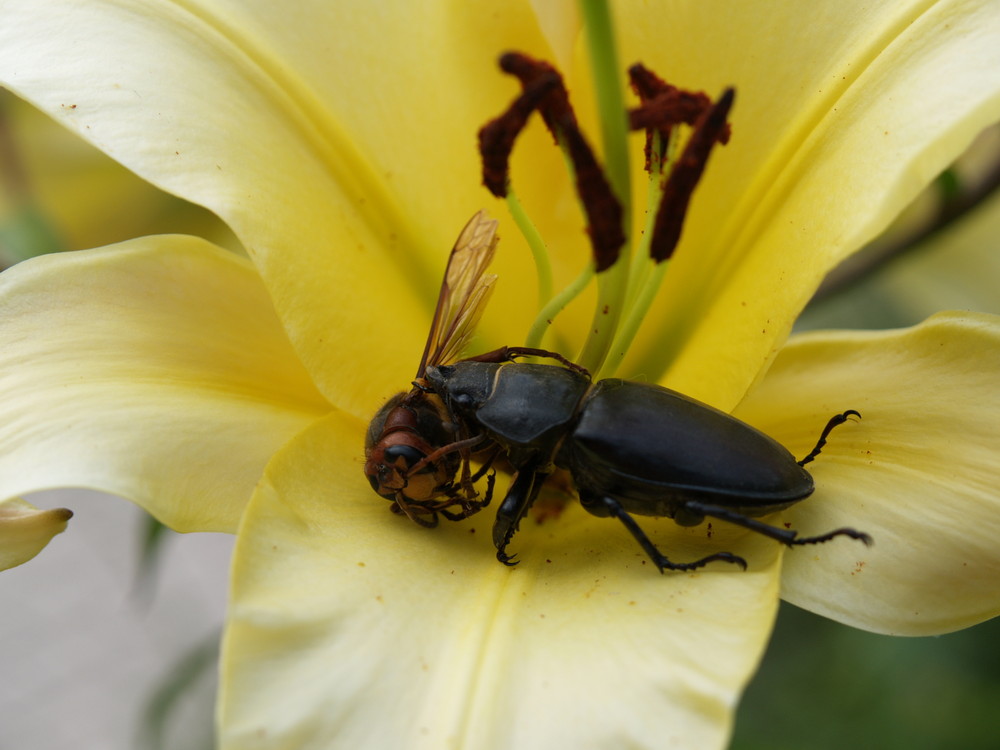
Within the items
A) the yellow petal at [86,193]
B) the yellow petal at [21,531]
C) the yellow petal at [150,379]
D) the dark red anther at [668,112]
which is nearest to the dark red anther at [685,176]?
the dark red anther at [668,112]

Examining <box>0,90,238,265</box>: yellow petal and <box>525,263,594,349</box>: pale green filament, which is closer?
<box>525,263,594,349</box>: pale green filament

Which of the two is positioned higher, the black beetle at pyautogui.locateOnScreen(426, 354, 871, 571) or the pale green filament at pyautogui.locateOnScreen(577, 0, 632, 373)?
the pale green filament at pyautogui.locateOnScreen(577, 0, 632, 373)

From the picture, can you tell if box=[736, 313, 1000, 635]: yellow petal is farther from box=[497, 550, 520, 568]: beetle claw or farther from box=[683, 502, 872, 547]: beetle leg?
box=[497, 550, 520, 568]: beetle claw

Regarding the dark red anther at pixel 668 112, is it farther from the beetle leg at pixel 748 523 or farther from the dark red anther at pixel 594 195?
the beetle leg at pixel 748 523

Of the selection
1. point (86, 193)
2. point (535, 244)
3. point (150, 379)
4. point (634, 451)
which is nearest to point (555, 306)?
point (535, 244)

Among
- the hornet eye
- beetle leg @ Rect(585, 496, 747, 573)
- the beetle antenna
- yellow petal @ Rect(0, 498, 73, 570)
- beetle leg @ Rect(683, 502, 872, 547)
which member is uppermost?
the beetle antenna

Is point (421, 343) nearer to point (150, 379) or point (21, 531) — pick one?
point (150, 379)

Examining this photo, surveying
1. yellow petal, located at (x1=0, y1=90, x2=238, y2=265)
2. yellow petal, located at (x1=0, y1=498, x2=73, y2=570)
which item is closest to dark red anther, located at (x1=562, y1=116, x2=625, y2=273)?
yellow petal, located at (x1=0, y1=498, x2=73, y2=570)

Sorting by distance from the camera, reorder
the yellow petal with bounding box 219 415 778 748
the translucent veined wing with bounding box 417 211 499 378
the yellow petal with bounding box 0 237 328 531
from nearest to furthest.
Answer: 1. the yellow petal with bounding box 219 415 778 748
2. the yellow petal with bounding box 0 237 328 531
3. the translucent veined wing with bounding box 417 211 499 378

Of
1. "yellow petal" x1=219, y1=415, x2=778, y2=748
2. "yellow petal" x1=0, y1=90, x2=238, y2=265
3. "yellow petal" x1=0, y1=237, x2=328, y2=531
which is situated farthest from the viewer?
"yellow petal" x1=0, y1=90, x2=238, y2=265
